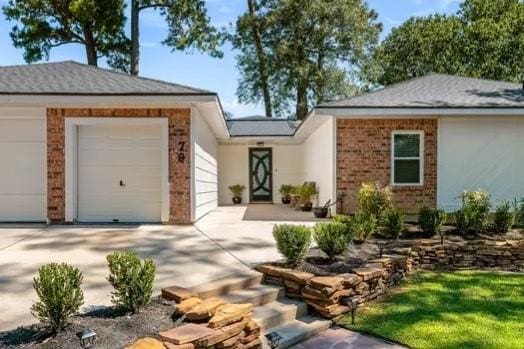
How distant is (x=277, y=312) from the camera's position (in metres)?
4.41

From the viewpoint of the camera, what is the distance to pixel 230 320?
3602 millimetres

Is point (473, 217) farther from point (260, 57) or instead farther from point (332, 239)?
point (260, 57)

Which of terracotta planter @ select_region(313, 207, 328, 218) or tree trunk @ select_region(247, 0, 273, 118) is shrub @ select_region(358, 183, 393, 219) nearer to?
terracotta planter @ select_region(313, 207, 328, 218)

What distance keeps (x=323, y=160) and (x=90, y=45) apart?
1429 centimetres

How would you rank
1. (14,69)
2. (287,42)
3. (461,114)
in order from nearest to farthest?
(461,114) → (14,69) → (287,42)

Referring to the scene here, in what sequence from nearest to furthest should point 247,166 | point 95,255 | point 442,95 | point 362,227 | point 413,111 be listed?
point 95,255 → point 362,227 → point 413,111 → point 442,95 → point 247,166

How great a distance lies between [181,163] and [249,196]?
869 cm

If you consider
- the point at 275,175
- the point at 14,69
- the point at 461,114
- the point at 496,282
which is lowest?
the point at 496,282

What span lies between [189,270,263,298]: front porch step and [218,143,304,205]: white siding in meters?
12.5

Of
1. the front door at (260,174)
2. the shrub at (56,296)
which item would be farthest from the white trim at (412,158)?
the shrub at (56,296)

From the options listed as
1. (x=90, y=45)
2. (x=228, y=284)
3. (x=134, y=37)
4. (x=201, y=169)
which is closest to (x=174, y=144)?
(x=201, y=169)

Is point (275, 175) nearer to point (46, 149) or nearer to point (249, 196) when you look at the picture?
point (249, 196)

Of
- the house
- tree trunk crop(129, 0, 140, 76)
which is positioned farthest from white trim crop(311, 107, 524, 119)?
tree trunk crop(129, 0, 140, 76)

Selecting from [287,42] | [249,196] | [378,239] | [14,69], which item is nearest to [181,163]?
[378,239]
